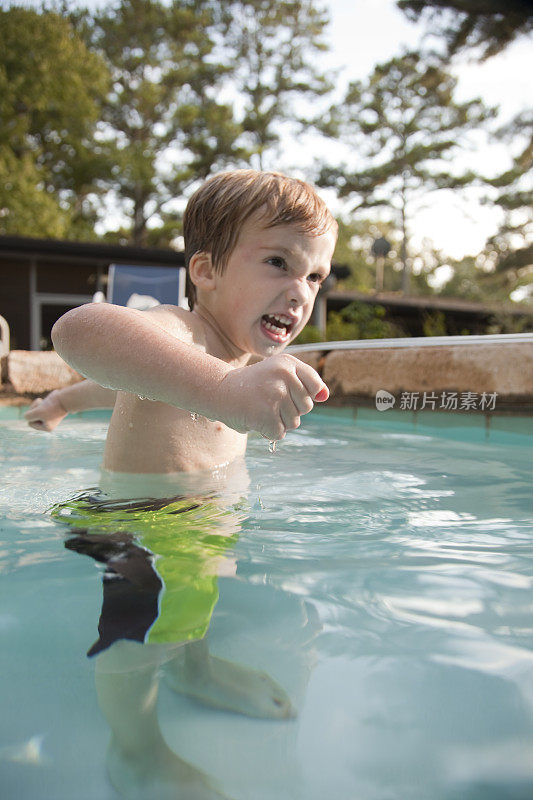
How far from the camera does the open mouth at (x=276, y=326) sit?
174cm

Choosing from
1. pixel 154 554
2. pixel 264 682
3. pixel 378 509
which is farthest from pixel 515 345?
pixel 264 682

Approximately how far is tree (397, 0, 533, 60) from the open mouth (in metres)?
25.8

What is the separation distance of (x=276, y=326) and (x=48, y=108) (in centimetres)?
2520

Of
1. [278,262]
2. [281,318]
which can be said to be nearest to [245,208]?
[278,262]

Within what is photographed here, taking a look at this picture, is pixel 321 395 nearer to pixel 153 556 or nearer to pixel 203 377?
pixel 203 377

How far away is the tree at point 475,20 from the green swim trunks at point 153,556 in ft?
86.3

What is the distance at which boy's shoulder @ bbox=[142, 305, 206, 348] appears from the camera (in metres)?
1.64

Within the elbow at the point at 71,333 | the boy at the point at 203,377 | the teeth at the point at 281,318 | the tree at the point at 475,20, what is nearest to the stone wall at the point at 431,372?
the boy at the point at 203,377

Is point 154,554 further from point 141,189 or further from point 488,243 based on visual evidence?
point 488,243

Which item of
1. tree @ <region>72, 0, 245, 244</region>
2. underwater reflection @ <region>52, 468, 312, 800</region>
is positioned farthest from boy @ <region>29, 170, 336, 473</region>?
tree @ <region>72, 0, 245, 244</region>

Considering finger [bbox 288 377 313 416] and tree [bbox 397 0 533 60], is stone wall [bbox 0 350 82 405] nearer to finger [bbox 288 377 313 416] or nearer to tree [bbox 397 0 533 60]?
finger [bbox 288 377 313 416]

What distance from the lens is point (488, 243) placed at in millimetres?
26891

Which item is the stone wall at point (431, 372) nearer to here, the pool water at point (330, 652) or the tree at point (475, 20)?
the pool water at point (330, 652)

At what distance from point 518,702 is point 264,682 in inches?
13.7
